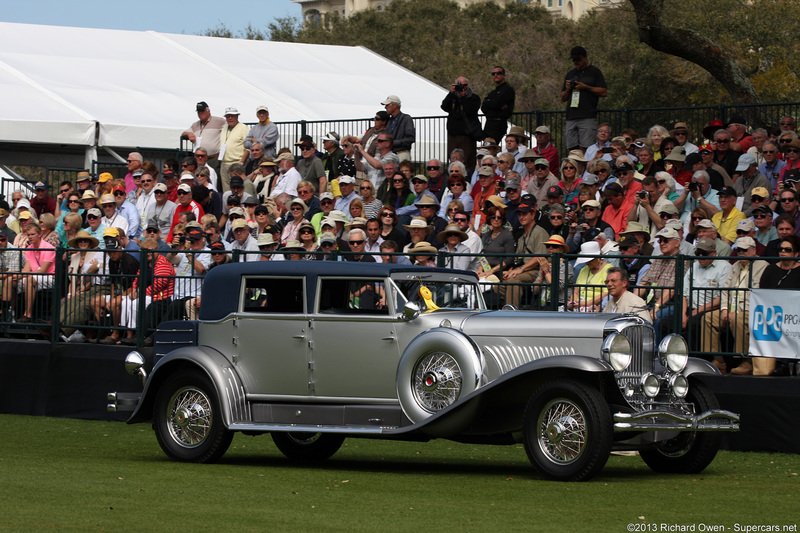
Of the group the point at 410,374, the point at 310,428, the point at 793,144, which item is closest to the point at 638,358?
the point at 410,374

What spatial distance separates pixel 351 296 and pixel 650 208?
18.8 feet

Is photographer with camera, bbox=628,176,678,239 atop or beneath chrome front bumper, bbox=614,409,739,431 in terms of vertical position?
atop

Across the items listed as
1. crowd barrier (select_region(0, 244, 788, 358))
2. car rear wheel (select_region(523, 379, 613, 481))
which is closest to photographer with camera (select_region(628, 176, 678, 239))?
crowd barrier (select_region(0, 244, 788, 358))

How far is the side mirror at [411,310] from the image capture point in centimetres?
994

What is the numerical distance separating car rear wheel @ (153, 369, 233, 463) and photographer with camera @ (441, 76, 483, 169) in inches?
389

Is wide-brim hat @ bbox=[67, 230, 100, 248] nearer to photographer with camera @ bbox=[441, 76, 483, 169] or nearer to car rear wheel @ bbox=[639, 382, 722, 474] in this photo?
photographer with camera @ bbox=[441, 76, 483, 169]

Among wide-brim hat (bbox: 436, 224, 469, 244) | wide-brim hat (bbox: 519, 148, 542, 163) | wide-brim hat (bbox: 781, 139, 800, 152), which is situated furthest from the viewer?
wide-brim hat (bbox: 519, 148, 542, 163)

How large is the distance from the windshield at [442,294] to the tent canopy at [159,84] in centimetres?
1533

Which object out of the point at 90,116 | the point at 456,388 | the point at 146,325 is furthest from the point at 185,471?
the point at 90,116

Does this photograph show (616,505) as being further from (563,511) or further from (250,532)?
(250,532)

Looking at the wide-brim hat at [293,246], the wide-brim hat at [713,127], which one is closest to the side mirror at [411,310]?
the wide-brim hat at [293,246]

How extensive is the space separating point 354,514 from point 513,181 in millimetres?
9188

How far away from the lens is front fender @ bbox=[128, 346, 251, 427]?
415 inches

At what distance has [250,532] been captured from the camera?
6934 millimetres
